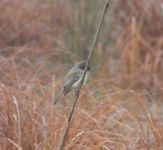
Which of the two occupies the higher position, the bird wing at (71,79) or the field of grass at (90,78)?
the bird wing at (71,79)

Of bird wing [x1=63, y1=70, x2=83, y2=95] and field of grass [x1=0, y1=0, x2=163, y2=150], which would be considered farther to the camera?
field of grass [x1=0, y1=0, x2=163, y2=150]

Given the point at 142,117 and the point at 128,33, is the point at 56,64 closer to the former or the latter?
the point at 128,33

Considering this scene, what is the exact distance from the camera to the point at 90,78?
6867mm

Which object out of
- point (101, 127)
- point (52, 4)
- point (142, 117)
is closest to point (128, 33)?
point (52, 4)

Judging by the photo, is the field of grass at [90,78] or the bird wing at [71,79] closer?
the bird wing at [71,79]

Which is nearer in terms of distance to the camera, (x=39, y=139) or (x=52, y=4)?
(x=39, y=139)

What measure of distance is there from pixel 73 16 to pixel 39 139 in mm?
3397

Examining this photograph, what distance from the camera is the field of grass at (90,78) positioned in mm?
4203

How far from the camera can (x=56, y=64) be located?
6836mm

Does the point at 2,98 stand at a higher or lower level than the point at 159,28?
higher

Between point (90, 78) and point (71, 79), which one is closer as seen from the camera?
point (71, 79)

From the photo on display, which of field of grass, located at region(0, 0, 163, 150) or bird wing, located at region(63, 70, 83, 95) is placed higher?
bird wing, located at region(63, 70, 83, 95)

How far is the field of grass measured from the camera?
420 centimetres

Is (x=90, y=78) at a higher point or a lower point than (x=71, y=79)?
lower
